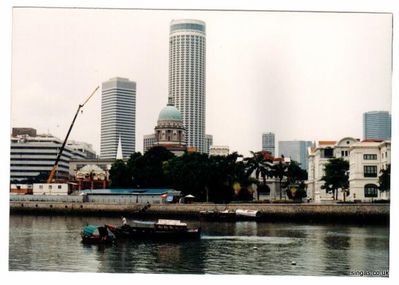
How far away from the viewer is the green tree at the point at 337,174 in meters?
33.3

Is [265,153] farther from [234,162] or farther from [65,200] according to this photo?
[65,200]

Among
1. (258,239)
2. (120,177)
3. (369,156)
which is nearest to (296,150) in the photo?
(369,156)

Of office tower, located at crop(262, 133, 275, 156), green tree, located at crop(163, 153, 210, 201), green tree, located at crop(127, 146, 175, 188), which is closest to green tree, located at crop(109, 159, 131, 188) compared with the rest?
green tree, located at crop(127, 146, 175, 188)

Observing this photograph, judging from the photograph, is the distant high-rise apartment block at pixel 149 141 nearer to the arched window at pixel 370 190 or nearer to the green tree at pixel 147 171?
the green tree at pixel 147 171

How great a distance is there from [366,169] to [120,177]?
11469 millimetres

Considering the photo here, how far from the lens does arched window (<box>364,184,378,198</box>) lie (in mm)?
29141

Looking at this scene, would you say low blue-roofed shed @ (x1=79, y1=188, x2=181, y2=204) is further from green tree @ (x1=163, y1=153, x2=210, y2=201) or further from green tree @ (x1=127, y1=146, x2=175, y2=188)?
green tree @ (x1=127, y1=146, x2=175, y2=188)

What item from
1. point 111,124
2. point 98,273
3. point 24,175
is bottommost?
point 98,273

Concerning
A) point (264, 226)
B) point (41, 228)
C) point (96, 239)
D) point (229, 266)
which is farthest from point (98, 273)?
point (264, 226)

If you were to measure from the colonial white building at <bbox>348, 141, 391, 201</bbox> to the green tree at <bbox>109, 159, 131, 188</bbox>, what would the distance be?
10.1 meters

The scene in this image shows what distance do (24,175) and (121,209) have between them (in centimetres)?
429

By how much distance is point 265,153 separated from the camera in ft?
117

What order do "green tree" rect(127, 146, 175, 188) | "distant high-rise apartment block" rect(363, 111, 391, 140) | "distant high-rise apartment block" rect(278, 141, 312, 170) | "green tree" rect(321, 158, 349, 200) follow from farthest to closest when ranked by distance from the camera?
"green tree" rect(127, 146, 175, 188), "green tree" rect(321, 158, 349, 200), "distant high-rise apartment block" rect(278, 141, 312, 170), "distant high-rise apartment block" rect(363, 111, 391, 140)

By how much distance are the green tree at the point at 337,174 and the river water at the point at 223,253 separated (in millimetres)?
7397
